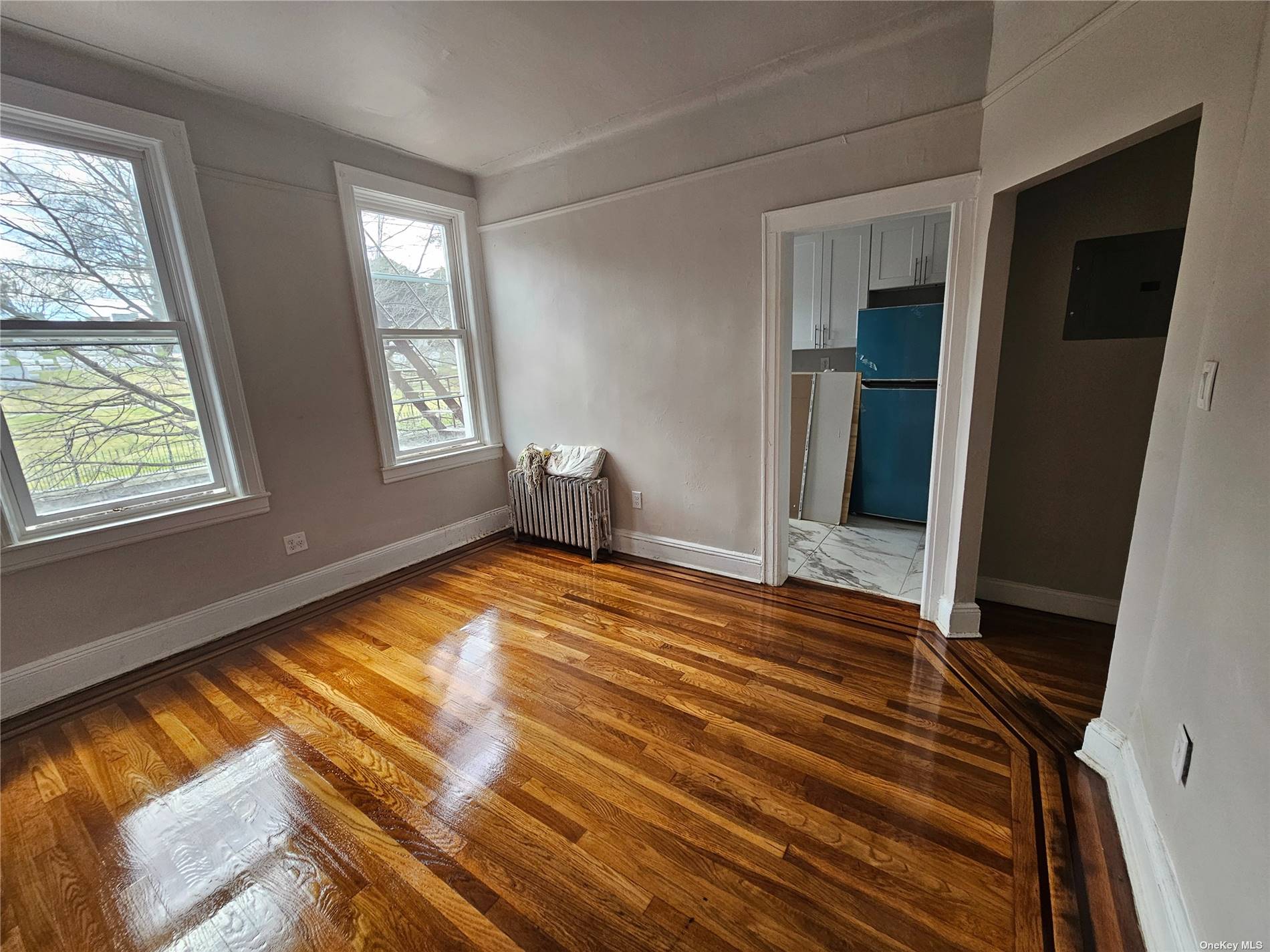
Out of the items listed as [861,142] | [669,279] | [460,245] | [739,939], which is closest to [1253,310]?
[861,142]

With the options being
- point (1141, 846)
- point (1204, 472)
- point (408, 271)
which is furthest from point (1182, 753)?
point (408, 271)

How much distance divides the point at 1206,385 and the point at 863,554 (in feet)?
7.55

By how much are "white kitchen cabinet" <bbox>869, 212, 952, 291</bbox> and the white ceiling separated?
192 cm

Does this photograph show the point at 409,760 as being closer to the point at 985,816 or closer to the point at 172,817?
the point at 172,817

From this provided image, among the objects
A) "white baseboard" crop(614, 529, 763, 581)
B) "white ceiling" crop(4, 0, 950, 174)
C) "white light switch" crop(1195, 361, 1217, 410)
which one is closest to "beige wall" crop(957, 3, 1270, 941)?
"white light switch" crop(1195, 361, 1217, 410)

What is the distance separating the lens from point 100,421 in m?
2.25

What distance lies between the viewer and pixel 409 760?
1779 mm

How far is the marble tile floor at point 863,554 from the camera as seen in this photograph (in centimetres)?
297

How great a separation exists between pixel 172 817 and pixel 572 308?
3.04 m

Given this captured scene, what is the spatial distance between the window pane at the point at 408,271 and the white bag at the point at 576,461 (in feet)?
4.11

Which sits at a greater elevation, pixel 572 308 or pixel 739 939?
pixel 572 308

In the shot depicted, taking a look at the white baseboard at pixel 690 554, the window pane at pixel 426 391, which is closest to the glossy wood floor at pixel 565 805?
the white baseboard at pixel 690 554

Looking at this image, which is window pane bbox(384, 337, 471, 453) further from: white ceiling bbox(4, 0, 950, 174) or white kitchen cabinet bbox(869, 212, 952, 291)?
white kitchen cabinet bbox(869, 212, 952, 291)

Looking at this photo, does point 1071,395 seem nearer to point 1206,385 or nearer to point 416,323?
point 1206,385
